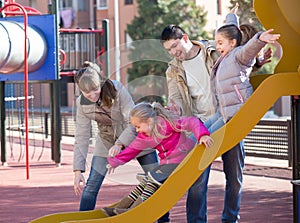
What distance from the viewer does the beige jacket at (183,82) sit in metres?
5.92

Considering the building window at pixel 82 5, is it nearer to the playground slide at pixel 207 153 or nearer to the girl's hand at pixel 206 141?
the playground slide at pixel 207 153

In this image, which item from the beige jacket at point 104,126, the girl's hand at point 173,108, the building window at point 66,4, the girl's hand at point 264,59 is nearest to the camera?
the girl's hand at point 173,108

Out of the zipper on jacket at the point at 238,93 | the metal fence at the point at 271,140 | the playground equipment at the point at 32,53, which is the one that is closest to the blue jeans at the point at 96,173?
the zipper on jacket at the point at 238,93

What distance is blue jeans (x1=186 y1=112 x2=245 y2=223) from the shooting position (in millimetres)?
6301

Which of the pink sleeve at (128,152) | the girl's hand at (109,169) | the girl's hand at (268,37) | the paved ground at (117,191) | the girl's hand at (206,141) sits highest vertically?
the girl's hand at (268,37)

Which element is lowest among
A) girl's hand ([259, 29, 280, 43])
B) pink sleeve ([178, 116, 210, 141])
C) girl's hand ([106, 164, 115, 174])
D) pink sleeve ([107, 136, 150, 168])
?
girl's hand ([106, 164, 115, 174])

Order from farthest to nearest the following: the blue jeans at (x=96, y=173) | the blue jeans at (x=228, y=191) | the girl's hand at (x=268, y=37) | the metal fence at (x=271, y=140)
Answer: the metal fence at (x=271, y=140) → the blue jeans at (x=228, y=191) → the blue jeans at (x=96, y=173) → the girl's hand at (x=268, y=37)

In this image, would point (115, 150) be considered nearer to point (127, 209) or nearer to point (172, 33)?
point (127, 209)

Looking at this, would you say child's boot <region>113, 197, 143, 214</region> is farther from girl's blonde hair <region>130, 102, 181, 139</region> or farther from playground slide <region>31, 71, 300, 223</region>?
girl's blonde hair <region>130, 102, 181, 139</region>

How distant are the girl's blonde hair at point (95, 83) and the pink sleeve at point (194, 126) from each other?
1.94ft

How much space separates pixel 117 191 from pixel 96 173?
4.12 m

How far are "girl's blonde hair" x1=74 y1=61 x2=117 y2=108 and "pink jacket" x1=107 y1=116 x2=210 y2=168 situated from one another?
0.39 m

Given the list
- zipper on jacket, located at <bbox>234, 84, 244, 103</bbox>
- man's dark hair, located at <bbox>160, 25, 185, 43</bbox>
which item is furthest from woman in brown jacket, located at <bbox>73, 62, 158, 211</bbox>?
zipper on jacket, located at <bbox>234, 84, 244, 103</bbox>

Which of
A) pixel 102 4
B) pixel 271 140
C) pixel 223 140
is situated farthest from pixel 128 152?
pixel 102 4
